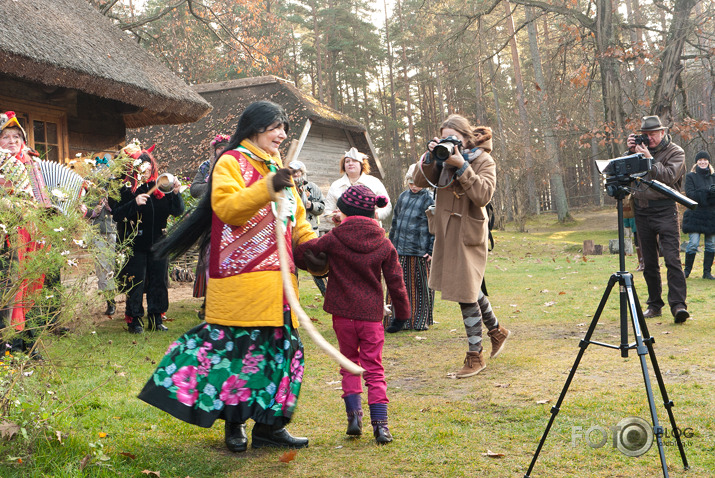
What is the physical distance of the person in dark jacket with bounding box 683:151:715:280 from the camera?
10.3 metres

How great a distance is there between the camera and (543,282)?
11570 millimetres

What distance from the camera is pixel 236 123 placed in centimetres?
1736

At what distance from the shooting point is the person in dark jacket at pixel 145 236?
7.20 metres

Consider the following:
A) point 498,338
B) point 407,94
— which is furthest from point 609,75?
point 407,94

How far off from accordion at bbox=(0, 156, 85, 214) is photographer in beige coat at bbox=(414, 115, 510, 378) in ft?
8.66

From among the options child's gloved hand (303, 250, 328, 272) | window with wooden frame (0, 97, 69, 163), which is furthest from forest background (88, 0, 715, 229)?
child's gloved hand (303, 250, 328, 272)

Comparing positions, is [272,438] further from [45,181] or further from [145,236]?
[145,236]

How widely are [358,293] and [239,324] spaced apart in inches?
32.6

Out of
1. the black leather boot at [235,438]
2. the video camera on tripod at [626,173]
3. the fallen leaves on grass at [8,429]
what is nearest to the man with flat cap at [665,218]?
the video camera on tripod at [626,173]

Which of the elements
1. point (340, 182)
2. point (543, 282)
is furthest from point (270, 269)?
point (543, 282)

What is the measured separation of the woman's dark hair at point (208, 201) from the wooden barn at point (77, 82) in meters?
5.27

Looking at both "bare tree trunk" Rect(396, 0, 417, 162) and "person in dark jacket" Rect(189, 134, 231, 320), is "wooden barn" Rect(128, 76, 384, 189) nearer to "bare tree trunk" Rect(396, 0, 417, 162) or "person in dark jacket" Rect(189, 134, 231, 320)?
"person in dark jacket" Rect(189, 134, 231, 320)

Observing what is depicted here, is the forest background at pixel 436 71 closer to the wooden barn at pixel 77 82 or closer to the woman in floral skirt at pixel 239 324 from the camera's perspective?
the wooden barn at pixel 77 82

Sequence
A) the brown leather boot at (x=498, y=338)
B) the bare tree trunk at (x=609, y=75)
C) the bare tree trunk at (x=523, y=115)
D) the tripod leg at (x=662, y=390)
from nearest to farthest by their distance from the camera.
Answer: the tripod leg at (x=662, y=390)
the brown leather boot at (x=498, y=338)
the bare tree trunk at (x=609, y=75)
the bare tree trunk at (x=523, y=115)
